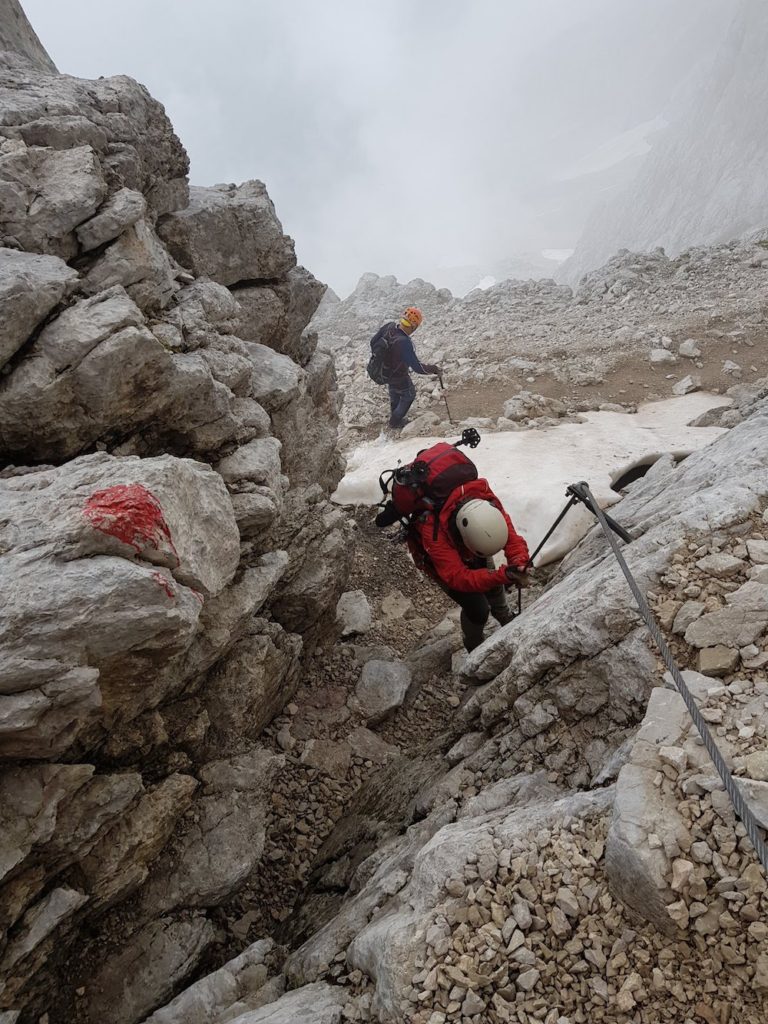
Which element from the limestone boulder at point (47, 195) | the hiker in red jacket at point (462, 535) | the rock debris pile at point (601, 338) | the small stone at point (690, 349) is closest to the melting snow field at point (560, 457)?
the rock debris pile at point (601, 338)

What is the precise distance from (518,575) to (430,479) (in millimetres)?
1738

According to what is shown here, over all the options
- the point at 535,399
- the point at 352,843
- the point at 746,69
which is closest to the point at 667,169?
the point at 746,69

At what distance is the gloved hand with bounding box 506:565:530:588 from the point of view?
7219 millimetres

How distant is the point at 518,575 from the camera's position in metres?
7.25

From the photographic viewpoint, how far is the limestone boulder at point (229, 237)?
8.62 metres

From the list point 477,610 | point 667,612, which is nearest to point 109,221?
point 477,610

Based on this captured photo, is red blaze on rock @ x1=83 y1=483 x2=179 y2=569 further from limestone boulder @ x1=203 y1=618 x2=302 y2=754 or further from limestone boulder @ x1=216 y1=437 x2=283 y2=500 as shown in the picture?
limestone boulder @ x1=203 y1=618 x2=302 y2=754

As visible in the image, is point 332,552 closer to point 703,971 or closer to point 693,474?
point 693,474

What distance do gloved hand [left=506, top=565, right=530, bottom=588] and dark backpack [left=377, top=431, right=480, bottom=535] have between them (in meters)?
1.17

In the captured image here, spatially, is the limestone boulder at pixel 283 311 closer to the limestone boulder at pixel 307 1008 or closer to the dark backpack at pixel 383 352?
the dark backpack at pixel 383 352

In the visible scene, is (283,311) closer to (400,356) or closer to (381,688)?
(381,688)

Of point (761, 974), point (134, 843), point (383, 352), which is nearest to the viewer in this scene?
point (761, 974)

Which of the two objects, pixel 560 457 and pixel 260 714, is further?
pixel 560 457

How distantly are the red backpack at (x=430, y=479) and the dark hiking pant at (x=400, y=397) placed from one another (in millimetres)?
Answer: 9354
